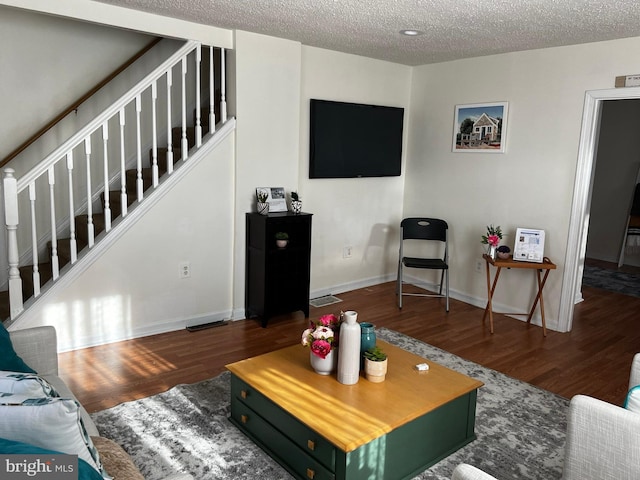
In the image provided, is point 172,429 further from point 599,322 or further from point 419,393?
point 599,322

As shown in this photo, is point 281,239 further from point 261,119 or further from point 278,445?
point 278,445

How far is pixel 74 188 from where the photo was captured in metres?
4.47

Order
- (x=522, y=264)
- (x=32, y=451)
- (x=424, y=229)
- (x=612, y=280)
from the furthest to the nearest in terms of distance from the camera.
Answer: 1. (x=612, y=280)
2. (x=424, y=229)
3. (x=522, y=264)
4. (x=32, y=451)

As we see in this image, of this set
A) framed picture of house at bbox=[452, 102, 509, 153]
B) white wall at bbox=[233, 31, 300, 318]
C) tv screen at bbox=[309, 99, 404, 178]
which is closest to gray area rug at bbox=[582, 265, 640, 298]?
framed picture of house at bbox=[452, 102, 509, 153]

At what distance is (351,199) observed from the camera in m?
5.36

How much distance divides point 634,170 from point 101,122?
6.84m

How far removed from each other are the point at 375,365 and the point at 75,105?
348 cm

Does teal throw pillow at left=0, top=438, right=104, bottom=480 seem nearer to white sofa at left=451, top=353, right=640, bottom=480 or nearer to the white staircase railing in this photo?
white sofa at left=451, top=353, right=640, bottom=480

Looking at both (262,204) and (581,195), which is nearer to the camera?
(581,195)

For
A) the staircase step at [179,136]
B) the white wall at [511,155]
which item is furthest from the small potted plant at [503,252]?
the staircase step at [179,136]

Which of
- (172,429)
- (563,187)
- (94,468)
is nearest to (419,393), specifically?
(172,429)

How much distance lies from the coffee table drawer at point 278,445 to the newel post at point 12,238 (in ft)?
5.82

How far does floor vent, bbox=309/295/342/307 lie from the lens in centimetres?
500

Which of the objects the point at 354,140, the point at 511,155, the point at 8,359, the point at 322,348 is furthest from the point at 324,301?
the point at 8,359
